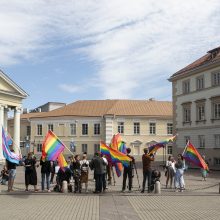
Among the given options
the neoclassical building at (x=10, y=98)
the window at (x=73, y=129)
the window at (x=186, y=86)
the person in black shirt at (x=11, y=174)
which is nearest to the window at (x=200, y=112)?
the window at (x=186, y=86)

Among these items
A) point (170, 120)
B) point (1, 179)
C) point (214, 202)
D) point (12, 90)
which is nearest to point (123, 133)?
point (170, 120)

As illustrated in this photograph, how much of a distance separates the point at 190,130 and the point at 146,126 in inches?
886

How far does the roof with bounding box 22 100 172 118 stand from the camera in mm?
66625

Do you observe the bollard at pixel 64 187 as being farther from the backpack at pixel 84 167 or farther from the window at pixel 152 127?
the window at pixel 152 127

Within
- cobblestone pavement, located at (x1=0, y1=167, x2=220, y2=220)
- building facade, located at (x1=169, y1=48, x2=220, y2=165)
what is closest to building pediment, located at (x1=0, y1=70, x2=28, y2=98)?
building facade, located at (x1=169, y1=48, x2=220, y2=165)

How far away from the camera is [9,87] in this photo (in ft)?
164

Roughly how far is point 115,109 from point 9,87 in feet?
70.9

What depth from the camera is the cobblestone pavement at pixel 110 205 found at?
11859 mm

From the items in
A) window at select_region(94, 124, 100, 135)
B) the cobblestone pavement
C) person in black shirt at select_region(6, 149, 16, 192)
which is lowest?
the cobblestone pavement

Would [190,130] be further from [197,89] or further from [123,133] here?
[123,133]

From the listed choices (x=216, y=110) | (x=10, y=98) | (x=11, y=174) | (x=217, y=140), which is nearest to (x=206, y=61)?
(x=216, y=110)

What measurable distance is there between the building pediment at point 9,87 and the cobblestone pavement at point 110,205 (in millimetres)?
32618

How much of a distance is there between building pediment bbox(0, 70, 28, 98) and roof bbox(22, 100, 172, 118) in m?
17.0

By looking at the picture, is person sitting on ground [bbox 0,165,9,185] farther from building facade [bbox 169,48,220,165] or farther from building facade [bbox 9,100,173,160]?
building facade [bbox 9,100,173,160]
